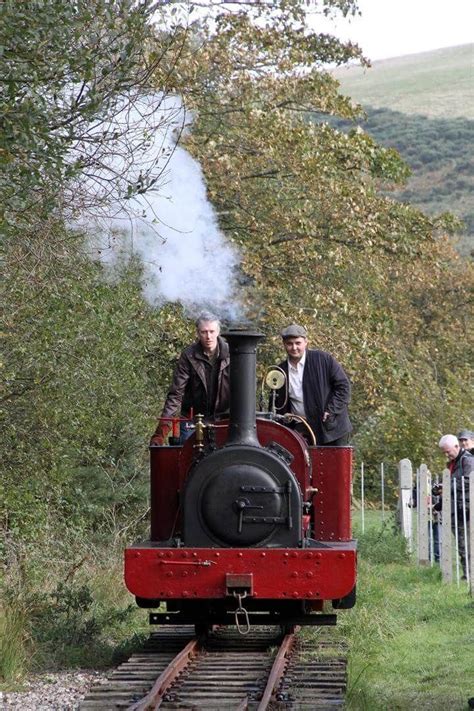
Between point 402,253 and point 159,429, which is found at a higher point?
point 402,253

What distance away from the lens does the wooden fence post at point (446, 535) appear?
41.1 feet

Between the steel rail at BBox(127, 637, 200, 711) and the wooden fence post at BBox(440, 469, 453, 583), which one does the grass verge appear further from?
the steel rail at BBox(127, 637, 200, 711)

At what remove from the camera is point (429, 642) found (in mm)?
9453

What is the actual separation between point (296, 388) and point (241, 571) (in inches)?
72.7

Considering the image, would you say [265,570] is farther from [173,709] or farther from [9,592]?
[9,592]

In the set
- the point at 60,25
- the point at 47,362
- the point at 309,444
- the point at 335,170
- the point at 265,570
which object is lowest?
the point at 265,570

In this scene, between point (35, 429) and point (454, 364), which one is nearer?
point (35, 429)

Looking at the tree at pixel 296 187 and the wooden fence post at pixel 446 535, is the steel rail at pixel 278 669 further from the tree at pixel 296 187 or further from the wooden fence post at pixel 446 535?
the tree at pixel 296 187

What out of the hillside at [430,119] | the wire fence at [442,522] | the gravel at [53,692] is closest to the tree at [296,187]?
the wire fence at [442,522]

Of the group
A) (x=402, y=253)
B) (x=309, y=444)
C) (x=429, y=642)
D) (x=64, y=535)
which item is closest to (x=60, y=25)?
(x=309, y=444)

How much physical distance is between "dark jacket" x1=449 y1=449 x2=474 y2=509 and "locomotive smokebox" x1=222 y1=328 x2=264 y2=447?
5.00m

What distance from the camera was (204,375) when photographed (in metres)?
9.38

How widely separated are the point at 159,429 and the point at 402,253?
34.9 ft

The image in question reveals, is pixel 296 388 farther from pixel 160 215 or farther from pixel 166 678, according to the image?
pixel 160 215
